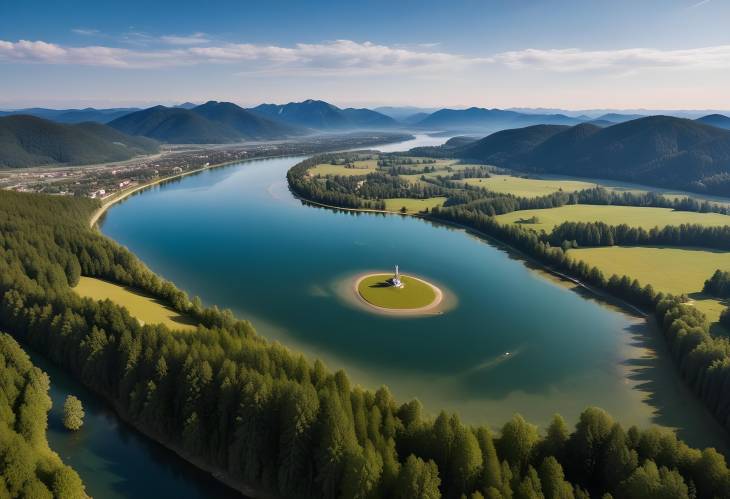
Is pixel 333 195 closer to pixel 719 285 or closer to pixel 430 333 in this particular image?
pixel 430 333

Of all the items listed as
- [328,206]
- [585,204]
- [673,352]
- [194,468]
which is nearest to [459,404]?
[194,468]

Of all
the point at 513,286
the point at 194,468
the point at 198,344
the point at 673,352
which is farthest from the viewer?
the point at 513,286

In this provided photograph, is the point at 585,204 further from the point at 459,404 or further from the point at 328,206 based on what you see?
the point at 459,404

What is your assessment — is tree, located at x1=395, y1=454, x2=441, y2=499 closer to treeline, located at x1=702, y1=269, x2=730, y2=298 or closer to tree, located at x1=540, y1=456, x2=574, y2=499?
tree, located at x1=540, y1=456, x2=574, y2=499

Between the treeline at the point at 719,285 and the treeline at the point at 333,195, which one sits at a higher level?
the treeline at the point at 333,195

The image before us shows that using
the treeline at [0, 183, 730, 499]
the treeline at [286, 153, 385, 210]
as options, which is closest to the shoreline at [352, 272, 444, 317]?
the treeline at [0, 183, 730, 499]

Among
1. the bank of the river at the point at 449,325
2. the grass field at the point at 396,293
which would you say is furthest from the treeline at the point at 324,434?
the grass field at the point at 396,293

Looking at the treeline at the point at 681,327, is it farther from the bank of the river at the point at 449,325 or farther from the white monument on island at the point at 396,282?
the white monument on island at the point at 396,282
